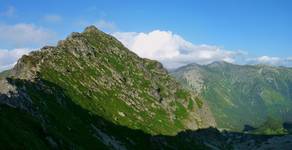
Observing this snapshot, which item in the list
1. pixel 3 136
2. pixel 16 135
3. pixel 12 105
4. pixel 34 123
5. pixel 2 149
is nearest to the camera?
pixel 2 149

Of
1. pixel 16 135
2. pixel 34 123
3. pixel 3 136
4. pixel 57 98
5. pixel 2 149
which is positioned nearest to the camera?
pixel 2 149

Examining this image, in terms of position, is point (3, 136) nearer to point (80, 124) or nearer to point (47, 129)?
point (47, 129)

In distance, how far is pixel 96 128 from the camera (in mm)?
196500

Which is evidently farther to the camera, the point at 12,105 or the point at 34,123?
the point at 12,105

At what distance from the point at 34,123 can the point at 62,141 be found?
11.2 m

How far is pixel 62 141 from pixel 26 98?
103 ft

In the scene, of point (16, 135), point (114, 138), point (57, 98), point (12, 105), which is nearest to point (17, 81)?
point (57, 98)

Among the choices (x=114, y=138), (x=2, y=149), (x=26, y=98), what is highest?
(x=26, y=98)

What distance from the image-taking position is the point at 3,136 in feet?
310

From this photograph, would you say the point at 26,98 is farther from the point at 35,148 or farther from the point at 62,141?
the point at 35,148

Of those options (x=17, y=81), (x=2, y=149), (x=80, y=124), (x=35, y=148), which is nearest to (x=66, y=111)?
(x=80, y=124)

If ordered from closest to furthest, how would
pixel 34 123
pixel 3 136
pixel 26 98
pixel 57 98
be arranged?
pixel 3 136
pixel 34 123
pixel 26 98
pixel 57 98

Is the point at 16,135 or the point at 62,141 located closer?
the point at 16,135

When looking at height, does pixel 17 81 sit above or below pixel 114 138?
above
